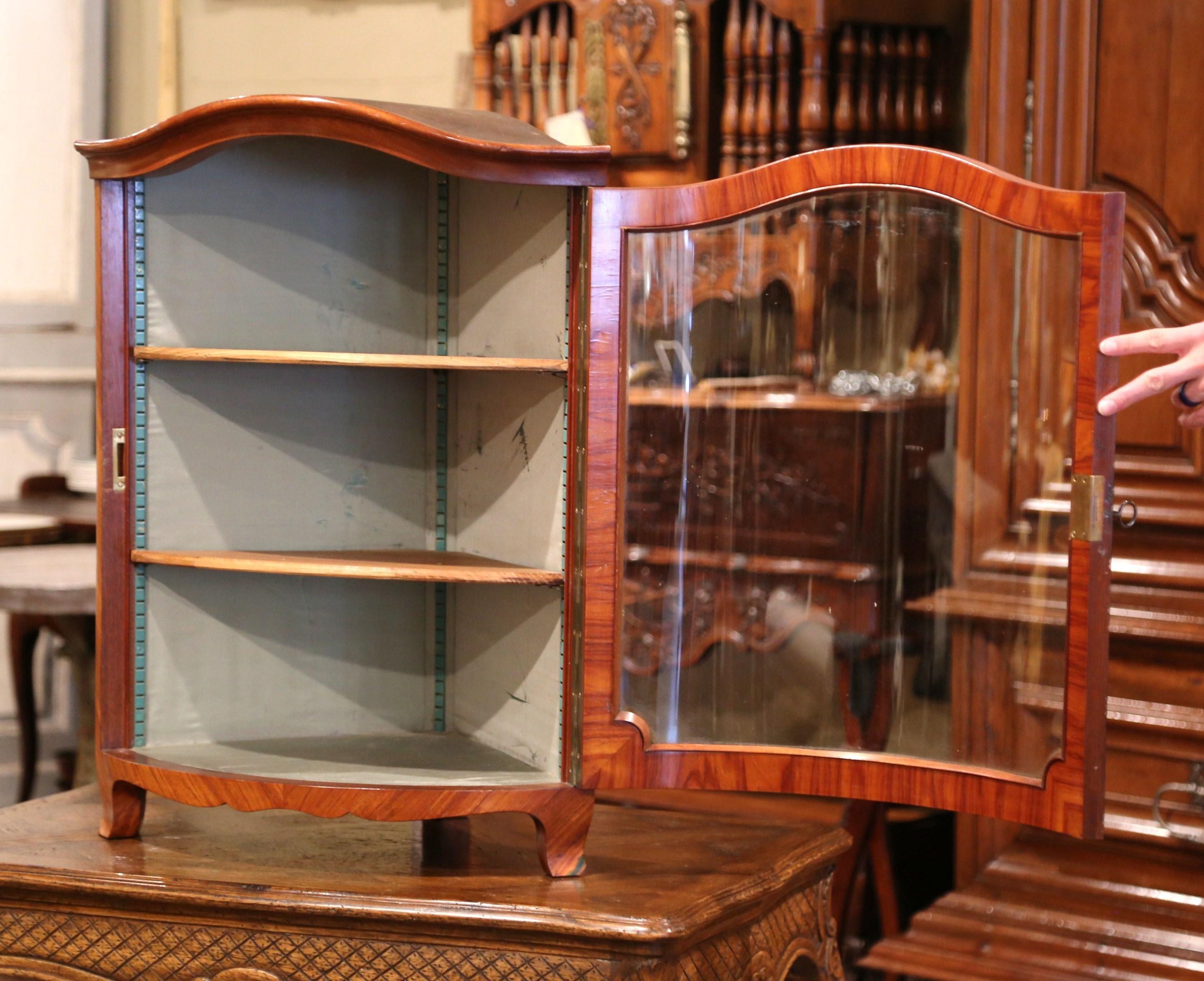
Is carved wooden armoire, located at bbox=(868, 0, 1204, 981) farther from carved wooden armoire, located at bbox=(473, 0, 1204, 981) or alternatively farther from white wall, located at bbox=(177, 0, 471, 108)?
white wall, located at bbox=(177, 0, 471, 108)

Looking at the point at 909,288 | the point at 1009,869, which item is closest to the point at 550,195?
the point at 909,288

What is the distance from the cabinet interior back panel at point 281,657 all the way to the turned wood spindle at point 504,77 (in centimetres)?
143

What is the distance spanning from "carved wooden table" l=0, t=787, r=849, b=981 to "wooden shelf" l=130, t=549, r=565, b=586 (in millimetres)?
391

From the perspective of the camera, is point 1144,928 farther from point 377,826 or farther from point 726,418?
point 377,826

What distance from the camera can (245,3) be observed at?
3852mm

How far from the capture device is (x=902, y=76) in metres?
2.79

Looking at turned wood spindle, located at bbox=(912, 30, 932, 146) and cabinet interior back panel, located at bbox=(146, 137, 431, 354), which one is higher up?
turned wood spindle, located at bbox=(912, 30, 932, 146)

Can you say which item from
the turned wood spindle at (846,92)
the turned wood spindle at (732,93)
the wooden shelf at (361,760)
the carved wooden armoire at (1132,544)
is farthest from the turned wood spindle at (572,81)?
the wooden shelf at (361,760)

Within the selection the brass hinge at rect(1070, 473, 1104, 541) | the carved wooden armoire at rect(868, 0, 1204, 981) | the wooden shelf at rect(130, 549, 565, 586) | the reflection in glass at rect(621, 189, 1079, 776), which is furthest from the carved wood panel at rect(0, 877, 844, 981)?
the brass hinge at rect(1070, 473, 1104, 541)

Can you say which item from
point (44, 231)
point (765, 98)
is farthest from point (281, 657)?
point (44, 231)

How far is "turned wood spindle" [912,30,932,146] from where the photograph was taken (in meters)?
2.77

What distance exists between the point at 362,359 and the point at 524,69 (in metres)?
1.58

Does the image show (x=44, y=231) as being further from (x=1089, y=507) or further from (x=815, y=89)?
(x=1089, y=507)

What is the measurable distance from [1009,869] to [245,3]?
3128 mm
